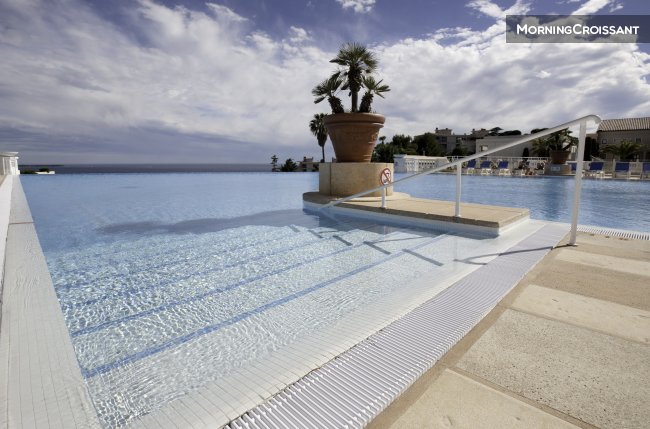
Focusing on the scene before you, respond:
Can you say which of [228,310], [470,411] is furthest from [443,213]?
[470,411]

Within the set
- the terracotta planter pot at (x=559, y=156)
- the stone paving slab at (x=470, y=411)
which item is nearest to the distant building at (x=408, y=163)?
the terracotta planter pot at (x=559, y=156)

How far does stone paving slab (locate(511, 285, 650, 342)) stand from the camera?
189 centimetres

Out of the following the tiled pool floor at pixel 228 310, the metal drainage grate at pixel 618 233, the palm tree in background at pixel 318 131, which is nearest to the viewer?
the tiled pool floor at pixel 228 310

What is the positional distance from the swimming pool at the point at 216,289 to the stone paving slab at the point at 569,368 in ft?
2.04

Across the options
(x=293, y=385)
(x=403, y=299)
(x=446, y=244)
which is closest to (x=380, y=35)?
(x=446, y=244)

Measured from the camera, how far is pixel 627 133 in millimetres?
42219

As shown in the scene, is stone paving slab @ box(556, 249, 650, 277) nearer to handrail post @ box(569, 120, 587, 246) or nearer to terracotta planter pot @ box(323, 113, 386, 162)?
handrail post @ box(569, 120, 587, 246)

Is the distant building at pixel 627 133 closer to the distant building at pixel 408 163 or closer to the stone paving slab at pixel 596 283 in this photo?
the distant building at pixel 408 163

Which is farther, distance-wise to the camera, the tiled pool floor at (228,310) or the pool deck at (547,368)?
the tiled pool floor at (228,310)

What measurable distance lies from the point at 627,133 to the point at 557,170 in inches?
1198

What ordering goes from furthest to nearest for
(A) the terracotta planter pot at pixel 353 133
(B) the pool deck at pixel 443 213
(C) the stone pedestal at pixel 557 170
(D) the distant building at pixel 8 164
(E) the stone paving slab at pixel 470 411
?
(C) the stone pedestal at pixel 557 170, (D) the distant building at pixel 8 164, (A) the terracotta planter pot at pixel 353 133, (B) the pool deck at pixel 443 213, (E) the stone paving slab at pixel 470 411

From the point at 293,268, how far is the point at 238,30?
340 inches

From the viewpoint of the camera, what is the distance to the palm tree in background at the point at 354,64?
293 inches

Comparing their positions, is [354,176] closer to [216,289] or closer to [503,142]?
[216,289]
